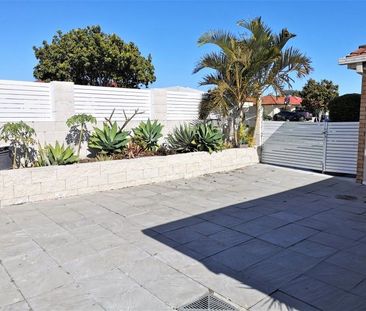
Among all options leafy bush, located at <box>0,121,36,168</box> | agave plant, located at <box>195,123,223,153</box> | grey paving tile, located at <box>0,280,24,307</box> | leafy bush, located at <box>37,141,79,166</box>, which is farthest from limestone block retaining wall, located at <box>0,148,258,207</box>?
grey paving tile, located at <box>0,280,24,307</box>

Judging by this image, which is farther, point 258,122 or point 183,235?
point 258,122

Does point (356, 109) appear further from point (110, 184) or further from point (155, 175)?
point (110, 184)

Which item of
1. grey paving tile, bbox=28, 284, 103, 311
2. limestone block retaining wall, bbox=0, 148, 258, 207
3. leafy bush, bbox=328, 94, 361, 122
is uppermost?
leafy bush, bbox=328, 94, 361, 122

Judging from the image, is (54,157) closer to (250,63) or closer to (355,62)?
(250,63)

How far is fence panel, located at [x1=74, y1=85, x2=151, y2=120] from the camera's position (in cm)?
861

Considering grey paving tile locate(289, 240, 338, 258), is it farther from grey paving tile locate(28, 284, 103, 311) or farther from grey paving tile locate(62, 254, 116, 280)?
grey paving tile locate(28, 284, 103, 311)

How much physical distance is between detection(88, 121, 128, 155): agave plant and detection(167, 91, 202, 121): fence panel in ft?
7.75

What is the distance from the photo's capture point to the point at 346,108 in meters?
10.7

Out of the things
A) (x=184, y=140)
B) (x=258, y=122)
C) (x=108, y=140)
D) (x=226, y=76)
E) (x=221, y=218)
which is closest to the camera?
(x=221, y=218)

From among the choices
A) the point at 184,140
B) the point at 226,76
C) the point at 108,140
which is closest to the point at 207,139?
the point at 184,140

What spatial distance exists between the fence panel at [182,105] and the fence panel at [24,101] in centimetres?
368

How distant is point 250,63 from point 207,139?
2696 millimetres

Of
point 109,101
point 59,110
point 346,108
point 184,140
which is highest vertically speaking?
point 109,101

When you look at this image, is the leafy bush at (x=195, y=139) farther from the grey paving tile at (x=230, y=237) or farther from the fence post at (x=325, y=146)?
the grey paving tile at (x=230, y=237)
